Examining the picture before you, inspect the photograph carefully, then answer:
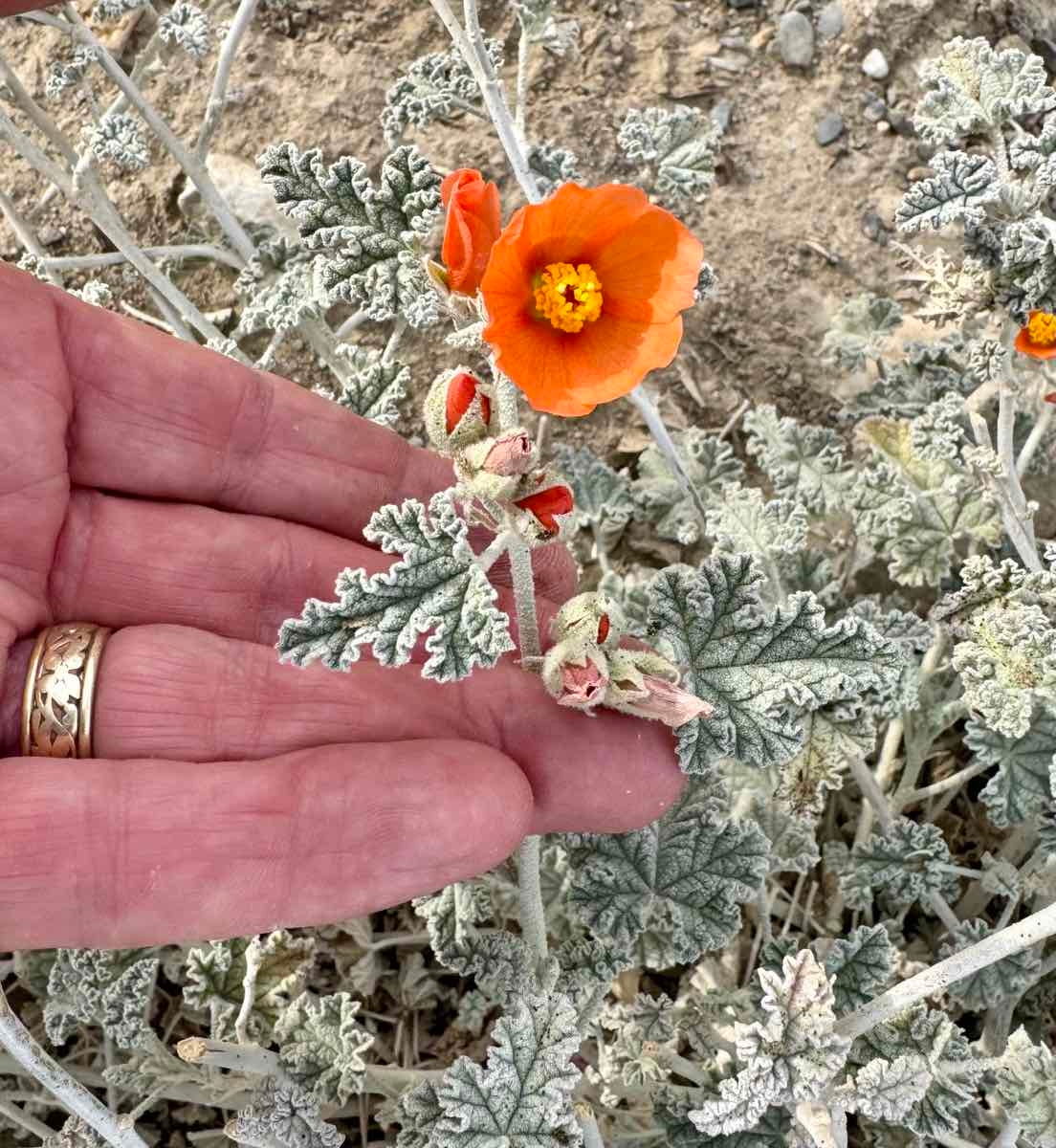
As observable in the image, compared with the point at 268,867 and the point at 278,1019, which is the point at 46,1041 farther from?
the point at 268,867

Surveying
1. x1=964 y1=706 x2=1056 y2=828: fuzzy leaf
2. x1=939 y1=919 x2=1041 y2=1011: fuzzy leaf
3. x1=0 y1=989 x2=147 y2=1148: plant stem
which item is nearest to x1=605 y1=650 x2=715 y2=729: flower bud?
x1=964 y1=706 x2=1056 y2=828: fuzzy leaf

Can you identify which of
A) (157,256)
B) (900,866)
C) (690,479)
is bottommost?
(900,866)

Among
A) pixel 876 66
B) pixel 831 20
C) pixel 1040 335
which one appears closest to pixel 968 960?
pixel 1040 335

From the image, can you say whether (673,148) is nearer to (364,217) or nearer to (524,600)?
(364,217)

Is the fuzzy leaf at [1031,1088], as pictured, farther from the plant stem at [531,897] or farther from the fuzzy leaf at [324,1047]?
the fuzzy leaf at [324,1047]

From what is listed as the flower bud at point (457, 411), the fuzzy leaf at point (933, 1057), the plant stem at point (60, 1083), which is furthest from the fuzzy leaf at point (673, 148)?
the plant stem at point (60, 1083)

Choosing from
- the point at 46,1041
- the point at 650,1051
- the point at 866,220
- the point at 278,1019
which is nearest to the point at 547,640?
the point at 650,1051

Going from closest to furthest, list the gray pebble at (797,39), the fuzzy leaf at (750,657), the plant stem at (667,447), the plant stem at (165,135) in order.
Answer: the fuzzy leaf at (750,657) < the plant stem at (165,135) < the plant stem at (667,447) < the gray pebble at (797,39)
